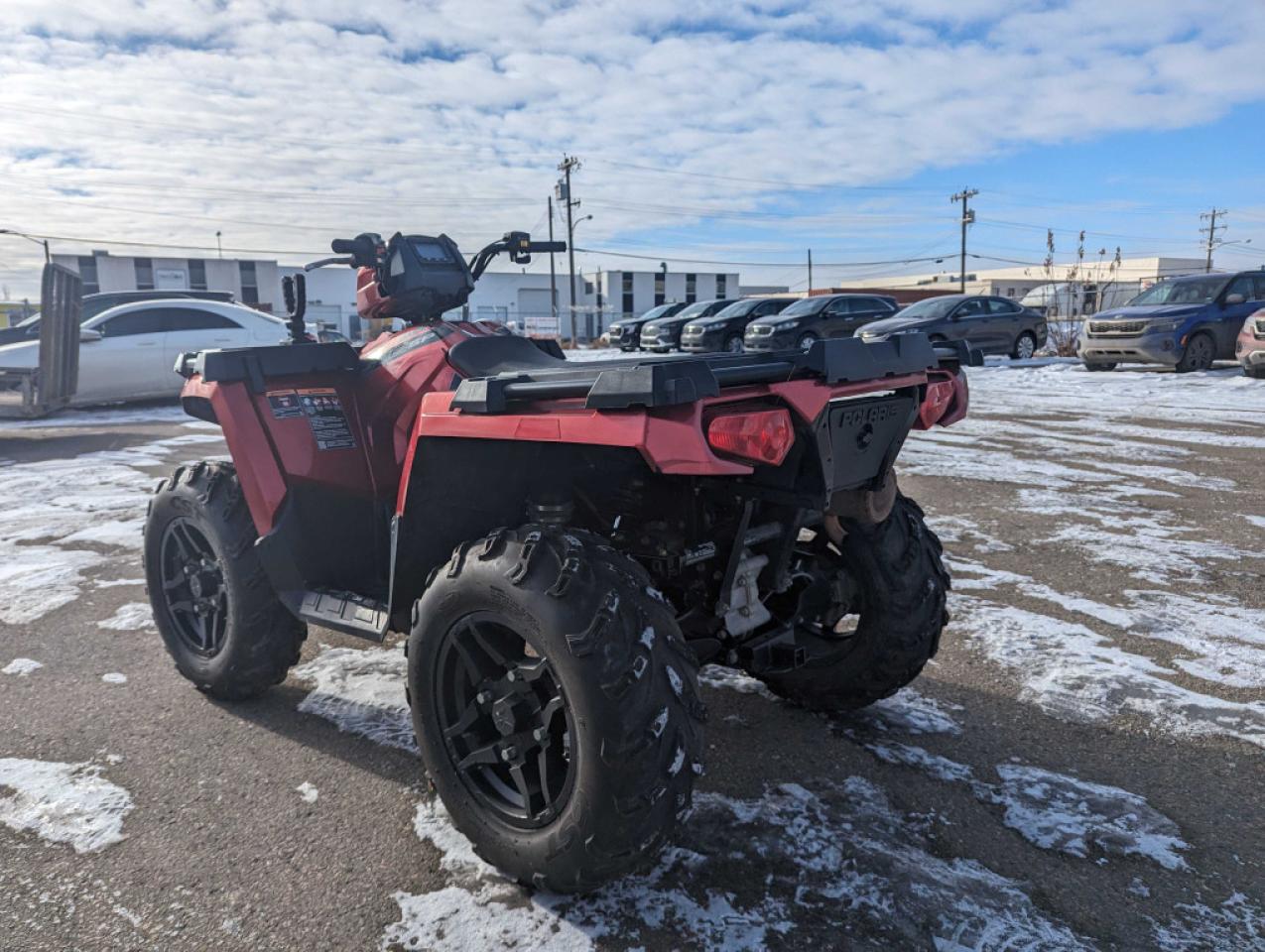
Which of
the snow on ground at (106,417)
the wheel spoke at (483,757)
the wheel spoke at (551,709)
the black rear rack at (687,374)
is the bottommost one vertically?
the wheel spoke at (483,757)

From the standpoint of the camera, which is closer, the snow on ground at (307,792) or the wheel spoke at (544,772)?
the wheel spoke at (544,772)

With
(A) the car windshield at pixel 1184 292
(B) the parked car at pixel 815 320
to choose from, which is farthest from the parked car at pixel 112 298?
(A) the car windshield at pixel 1184 292

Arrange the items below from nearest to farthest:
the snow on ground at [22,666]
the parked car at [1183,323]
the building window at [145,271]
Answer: the snow on ground at [22,666] < the parked car at [1183,323] < the building window at [145,271]

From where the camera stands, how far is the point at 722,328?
22.1 metres

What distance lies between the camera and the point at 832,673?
3.08m

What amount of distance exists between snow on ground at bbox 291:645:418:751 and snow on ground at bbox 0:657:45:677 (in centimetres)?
107

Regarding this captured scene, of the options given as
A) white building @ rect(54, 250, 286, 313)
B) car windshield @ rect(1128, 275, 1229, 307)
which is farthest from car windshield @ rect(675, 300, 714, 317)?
white building @ rect(54, 250, 286, 313)

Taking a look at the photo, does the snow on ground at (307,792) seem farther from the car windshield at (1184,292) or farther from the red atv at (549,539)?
the car windshield at (1184,292)

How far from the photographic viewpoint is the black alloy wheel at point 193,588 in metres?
3.37

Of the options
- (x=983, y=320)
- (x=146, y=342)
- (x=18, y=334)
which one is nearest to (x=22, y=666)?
(x=146, y=342)

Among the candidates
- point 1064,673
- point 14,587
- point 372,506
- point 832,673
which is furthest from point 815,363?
point 14,587

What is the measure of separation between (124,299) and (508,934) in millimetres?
15864

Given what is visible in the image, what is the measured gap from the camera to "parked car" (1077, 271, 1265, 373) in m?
14.6

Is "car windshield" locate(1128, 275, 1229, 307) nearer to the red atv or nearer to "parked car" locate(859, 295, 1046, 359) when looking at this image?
"parked car" locate(859, 295, 1046, 359)
